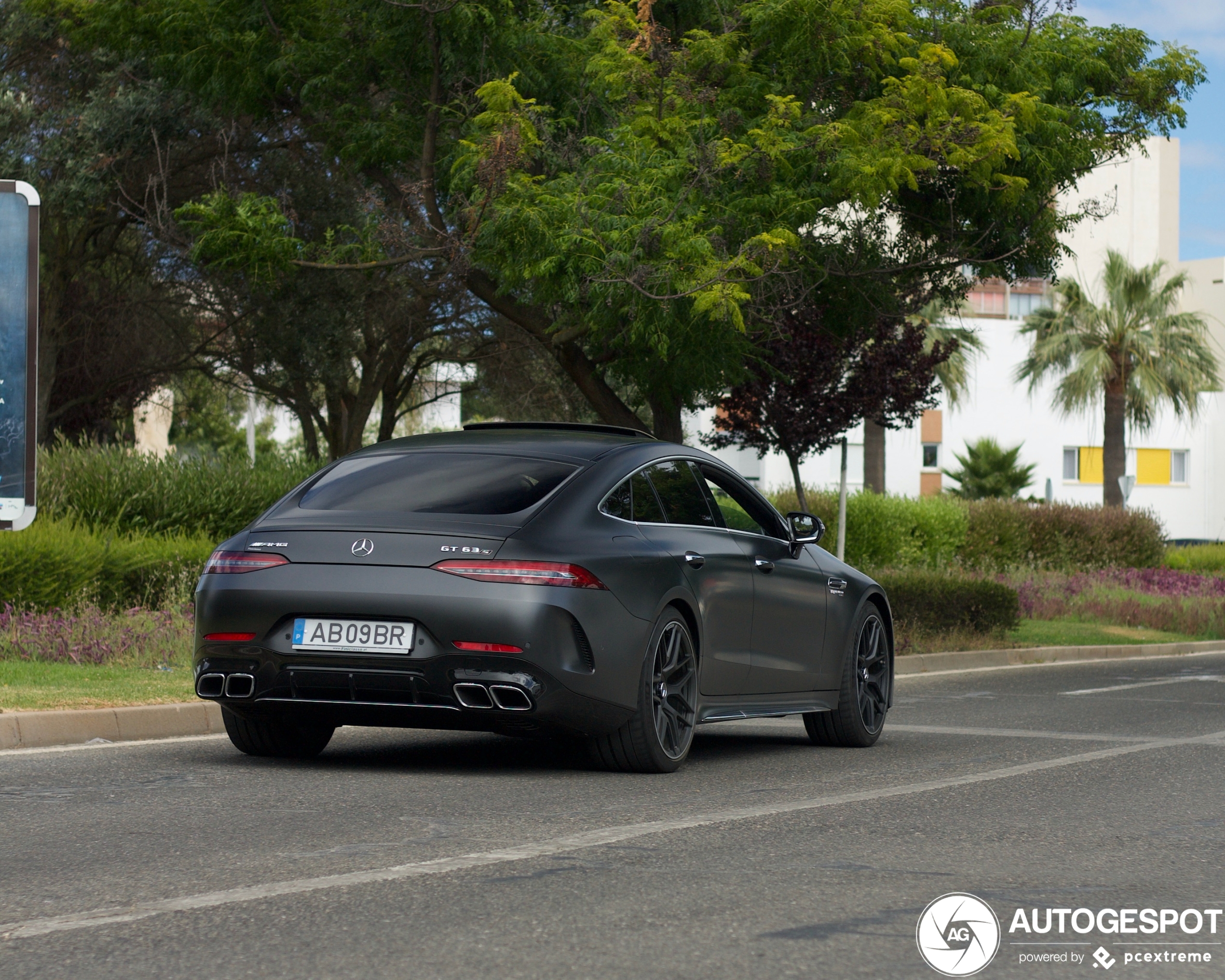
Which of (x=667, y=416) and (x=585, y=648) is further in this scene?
(x=667, y=416)

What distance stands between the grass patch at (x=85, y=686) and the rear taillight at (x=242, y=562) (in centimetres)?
215

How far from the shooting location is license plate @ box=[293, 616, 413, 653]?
24.3ft

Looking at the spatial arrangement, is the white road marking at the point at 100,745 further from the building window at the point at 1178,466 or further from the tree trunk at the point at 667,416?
the building window at the point at 1178,466

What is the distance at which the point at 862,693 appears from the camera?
1004 cm

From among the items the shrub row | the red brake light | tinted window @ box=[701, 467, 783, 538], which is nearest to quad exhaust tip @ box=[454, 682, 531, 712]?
the red brake light

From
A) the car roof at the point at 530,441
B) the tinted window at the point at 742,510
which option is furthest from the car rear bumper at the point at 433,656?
the tinted window at the point at 742,510

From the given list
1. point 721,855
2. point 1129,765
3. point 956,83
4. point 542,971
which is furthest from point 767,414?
point 542,971

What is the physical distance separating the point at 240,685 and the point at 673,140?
10852mm

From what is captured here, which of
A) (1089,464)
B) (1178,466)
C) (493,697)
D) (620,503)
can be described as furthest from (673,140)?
(1178,466)

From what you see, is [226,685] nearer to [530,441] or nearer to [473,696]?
[473,696]

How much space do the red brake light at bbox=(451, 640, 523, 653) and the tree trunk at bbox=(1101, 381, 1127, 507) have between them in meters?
38.8

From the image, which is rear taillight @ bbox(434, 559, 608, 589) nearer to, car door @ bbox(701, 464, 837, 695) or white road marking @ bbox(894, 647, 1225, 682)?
car door @ bbox(701, 464, 837, 695)

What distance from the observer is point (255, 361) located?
30.5 m

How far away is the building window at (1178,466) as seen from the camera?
220 feet
